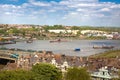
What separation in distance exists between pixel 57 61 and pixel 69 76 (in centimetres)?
Result: 512

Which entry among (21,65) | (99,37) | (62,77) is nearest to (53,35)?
(99,37)

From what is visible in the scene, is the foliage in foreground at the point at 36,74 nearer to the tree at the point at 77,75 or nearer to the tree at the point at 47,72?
the tree at the point at 47,72

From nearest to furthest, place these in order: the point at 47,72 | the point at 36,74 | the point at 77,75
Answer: the point at 77,75 → the point at 36,74 → the point at 47,72

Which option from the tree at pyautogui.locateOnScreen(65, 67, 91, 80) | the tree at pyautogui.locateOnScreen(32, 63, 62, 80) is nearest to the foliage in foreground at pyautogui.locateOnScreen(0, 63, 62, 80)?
the tree at pyautogui.locateOnScreen(32, 63, 62, 80)

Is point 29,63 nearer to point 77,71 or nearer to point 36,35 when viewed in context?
point 77,71

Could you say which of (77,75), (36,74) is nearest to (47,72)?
(36,74)

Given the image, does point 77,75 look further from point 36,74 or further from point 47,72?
point 36,74

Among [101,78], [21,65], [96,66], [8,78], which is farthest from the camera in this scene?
[21,65]

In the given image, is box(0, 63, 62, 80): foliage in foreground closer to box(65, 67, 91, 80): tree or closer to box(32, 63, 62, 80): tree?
box(32, 63, 62, 80): tree

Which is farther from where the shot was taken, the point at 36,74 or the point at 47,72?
the point at 47,72

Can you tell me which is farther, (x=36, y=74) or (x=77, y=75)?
(x=36, y=74)

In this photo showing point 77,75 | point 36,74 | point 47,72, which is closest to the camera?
point 77,75

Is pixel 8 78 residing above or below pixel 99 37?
above

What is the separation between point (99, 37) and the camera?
7900 centimetres
